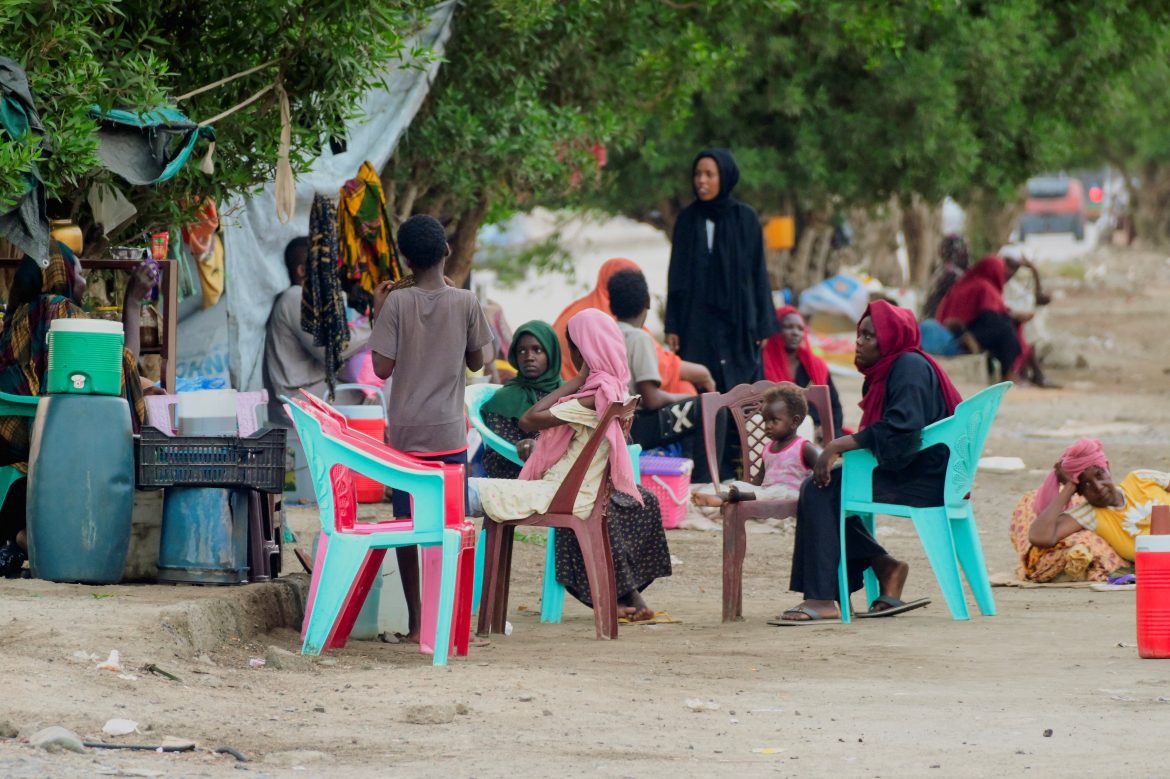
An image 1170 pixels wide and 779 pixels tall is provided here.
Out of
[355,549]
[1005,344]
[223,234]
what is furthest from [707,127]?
[355,549]

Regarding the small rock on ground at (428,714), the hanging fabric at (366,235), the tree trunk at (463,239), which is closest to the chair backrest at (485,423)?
the hanging fabric at (366,235)

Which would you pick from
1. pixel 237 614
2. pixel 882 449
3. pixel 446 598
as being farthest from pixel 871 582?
pixel 237 614

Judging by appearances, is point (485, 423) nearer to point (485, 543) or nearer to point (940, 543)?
point (485, 543)

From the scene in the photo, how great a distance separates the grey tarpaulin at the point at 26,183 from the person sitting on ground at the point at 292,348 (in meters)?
4.61

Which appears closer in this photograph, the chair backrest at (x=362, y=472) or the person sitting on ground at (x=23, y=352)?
the chair backrest at (x=362, y=472)

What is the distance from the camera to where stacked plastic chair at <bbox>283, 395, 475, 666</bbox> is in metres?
6.53

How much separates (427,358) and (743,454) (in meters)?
2.52

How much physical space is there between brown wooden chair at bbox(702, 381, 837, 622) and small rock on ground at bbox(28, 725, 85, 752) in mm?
3710

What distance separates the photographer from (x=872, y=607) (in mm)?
8109

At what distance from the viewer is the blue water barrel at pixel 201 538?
7.29 m

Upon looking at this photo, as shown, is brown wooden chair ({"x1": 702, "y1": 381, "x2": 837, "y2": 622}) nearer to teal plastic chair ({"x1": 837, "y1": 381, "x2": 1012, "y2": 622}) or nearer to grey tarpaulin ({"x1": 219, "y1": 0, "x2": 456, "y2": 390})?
teal plastic chair ({"x1": 837, "y1": 381, "x2": 1012, "y2": 622})

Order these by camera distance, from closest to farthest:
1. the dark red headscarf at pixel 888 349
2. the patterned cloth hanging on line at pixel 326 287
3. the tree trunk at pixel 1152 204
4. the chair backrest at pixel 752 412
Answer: the dark red headscarf at pixel 888 349 → the chair backrest at pixel 752 412 → the patterned cloth hanging on line at pixel 326 287 → the tree trunk at pixel 1152 204

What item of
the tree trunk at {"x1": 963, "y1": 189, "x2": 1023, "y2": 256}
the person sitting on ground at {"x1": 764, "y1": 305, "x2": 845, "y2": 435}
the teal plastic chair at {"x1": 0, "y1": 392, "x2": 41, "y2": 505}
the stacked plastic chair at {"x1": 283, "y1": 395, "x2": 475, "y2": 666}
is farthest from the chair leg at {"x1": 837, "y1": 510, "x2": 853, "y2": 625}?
the tree trunk at {"x1": 963, "y1": 189, "x2": 1023, "y2": 256}

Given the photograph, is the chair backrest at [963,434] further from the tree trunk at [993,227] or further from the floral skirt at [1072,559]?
the tree trunk at [993,227]
